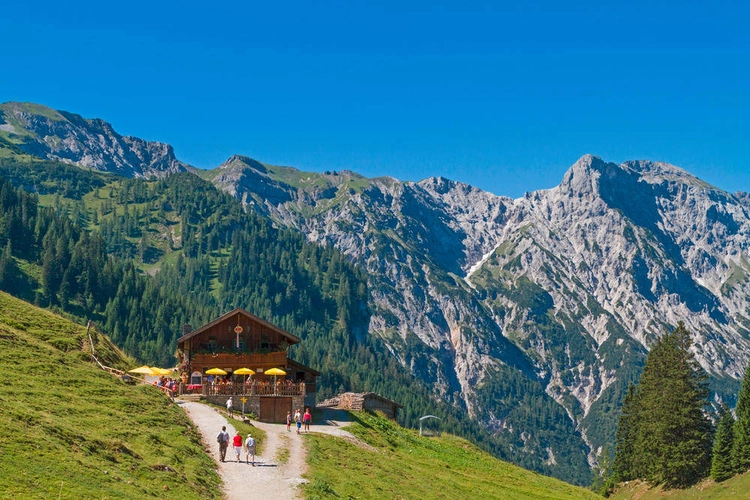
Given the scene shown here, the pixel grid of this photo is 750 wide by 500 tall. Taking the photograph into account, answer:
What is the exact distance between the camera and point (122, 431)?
147ft

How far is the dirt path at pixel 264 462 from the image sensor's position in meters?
42.5

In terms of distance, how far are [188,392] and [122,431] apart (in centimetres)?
2881

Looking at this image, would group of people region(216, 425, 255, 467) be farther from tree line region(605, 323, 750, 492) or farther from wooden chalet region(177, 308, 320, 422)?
tree line region(605, 323, 750, 492)

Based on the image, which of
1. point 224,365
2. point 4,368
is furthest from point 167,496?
point 224,365

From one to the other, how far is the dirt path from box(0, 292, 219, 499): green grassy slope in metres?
1.24

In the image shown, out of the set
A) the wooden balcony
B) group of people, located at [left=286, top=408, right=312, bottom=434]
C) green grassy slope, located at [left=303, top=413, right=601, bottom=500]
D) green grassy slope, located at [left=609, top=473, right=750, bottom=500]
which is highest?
the wooden balcony

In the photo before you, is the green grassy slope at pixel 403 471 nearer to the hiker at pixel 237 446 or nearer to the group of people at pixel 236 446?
the group of people at pixel 236 446

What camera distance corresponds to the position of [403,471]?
56.2 m

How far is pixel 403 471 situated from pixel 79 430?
23.9 m

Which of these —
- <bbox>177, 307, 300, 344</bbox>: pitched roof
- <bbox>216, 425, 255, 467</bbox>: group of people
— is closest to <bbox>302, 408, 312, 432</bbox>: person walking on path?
<bbox>216, 425, 255, 467</bbox>: group of people

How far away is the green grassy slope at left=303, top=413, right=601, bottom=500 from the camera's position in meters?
48.0

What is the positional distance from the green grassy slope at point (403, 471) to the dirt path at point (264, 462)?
1.08m

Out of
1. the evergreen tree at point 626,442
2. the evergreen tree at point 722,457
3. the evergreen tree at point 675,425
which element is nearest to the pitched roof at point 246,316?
the evergreen tree at point 675,425

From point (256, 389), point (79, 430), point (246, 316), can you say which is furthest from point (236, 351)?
point (79, 430)
